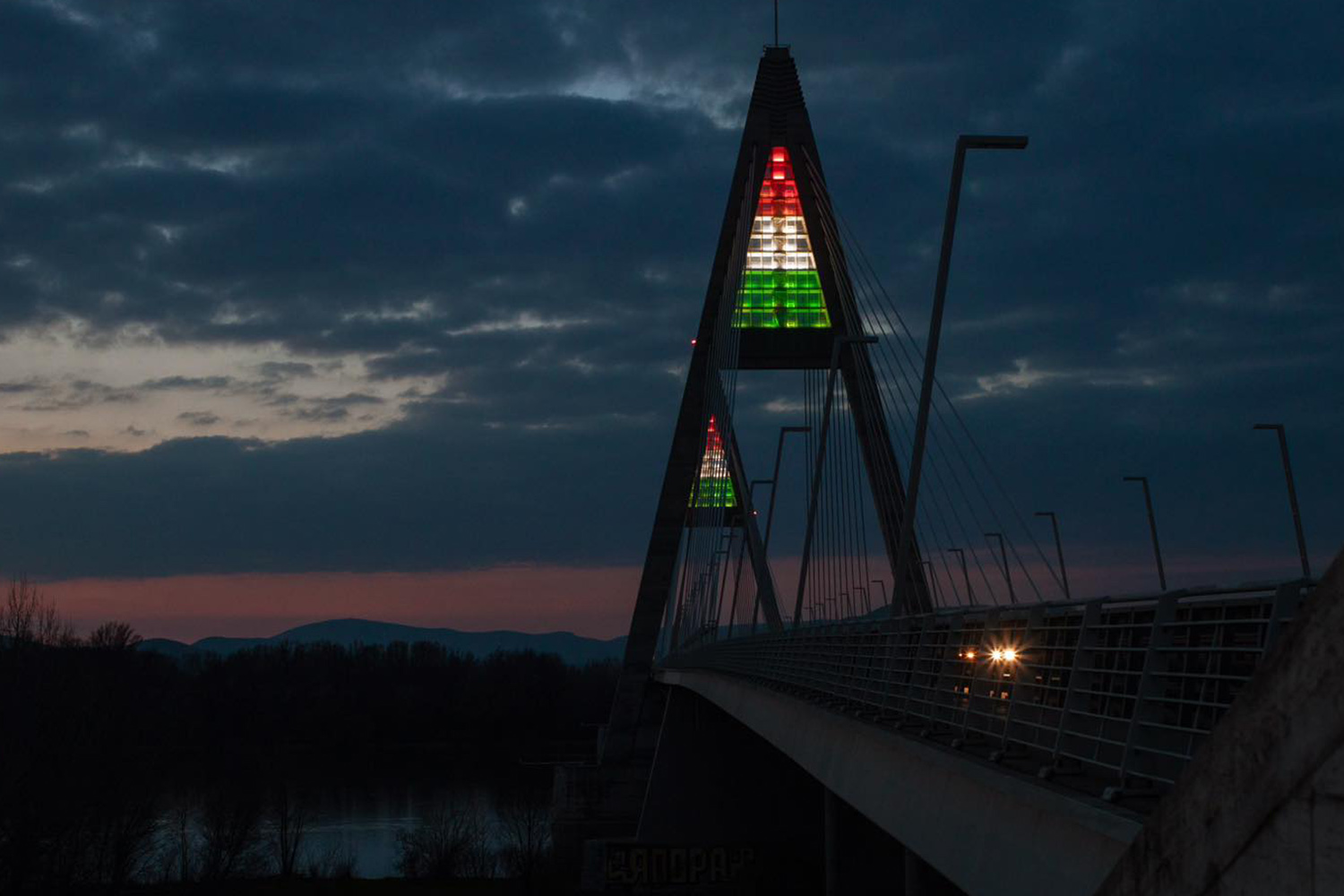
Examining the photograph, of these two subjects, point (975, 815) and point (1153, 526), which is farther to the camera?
point (1153, 526)

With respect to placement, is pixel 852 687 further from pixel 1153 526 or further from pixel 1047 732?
pixel 1153 526

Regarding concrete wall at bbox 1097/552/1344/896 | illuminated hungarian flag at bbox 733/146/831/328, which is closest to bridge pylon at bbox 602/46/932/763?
illuminated hungarian flag at bbox 733/146/831/328

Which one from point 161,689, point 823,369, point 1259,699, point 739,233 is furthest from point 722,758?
point 1259,699

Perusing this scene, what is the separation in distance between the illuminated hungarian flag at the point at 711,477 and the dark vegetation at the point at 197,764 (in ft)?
41.2

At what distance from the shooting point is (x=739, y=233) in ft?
140

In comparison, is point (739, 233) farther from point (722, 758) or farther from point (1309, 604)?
point (1309, 604)

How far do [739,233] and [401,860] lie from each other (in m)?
24.9

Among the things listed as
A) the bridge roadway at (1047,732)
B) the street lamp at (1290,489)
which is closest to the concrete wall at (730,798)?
the street lamp at (1290,489)

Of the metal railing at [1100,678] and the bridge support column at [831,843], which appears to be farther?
the bridge support column at [831,843]

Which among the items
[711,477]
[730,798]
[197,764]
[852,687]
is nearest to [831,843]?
[852,687]

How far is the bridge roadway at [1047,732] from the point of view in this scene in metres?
6.62

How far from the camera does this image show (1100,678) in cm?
980

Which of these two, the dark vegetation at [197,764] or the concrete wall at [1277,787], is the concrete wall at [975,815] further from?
the dark vegetation at [197,764]

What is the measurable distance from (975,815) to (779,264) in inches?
1336
